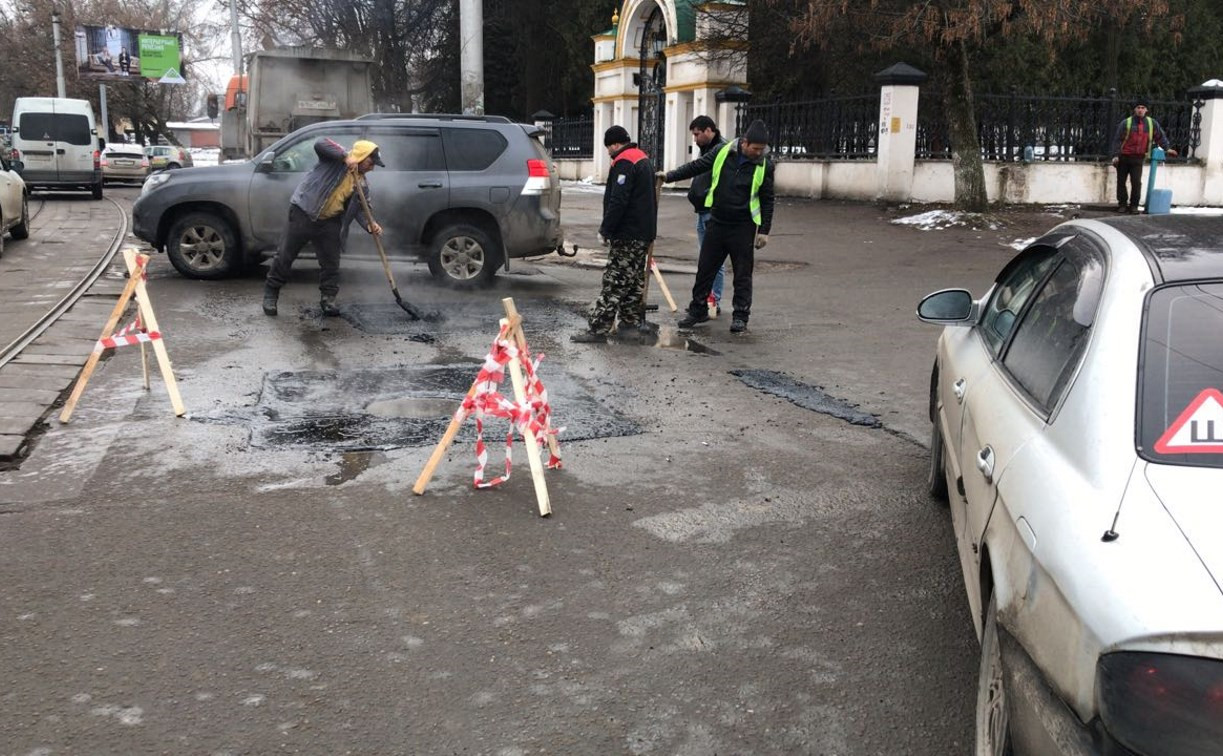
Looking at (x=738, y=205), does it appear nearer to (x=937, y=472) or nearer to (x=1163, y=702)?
(x=937, y=472)

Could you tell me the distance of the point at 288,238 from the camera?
979 cm

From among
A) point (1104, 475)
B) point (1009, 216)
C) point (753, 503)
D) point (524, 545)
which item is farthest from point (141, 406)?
point (1009, 216)

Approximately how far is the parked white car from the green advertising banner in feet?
131

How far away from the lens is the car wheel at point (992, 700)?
2.46m

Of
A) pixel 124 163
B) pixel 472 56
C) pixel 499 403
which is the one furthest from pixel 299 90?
pixel 124 163

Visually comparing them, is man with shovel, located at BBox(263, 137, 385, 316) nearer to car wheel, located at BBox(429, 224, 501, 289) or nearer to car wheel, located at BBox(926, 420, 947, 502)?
car wheel, located at BBox(429, 224, 501, 289)

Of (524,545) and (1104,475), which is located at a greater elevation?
(1104,475)

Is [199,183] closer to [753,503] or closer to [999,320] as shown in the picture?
[753,503]

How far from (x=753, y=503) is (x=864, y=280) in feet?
29.4

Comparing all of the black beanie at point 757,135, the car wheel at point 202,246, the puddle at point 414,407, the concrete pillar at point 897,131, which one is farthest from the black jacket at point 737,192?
the concrete pillar at point 897,131

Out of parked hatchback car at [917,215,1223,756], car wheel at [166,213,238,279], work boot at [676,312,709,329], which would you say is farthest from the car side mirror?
car wheel at [166,213,238,279]

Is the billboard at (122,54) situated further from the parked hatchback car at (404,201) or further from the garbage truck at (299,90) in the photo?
the parked hatchback car at (404,201)

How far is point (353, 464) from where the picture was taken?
5520 millimetres

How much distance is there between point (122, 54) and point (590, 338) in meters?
53.0
